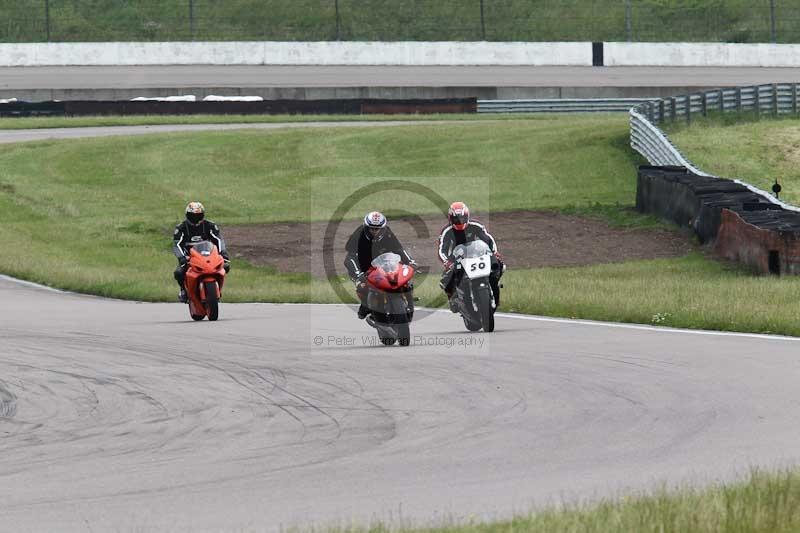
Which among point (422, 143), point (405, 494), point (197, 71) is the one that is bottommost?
point (405, 494)

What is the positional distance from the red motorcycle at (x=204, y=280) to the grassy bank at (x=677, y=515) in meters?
11.2

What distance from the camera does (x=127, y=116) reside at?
53594 millimetres

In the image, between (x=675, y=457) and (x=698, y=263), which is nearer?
(x=675, y=457)

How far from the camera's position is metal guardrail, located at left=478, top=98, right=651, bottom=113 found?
5503 cm

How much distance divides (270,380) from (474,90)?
45197 millimetres

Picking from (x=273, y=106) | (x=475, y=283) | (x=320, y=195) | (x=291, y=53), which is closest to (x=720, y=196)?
(x=475, y=283)

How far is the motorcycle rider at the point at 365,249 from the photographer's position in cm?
1434

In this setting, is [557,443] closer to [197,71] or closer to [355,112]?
[355,112]

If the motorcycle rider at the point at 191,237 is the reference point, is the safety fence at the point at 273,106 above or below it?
above

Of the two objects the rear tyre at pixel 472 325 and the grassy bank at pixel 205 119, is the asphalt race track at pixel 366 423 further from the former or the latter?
the grassy bank at pixel 205 119

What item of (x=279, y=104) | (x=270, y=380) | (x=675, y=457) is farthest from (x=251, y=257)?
(x=279, y=104)

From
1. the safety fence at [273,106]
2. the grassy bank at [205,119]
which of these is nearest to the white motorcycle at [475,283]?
the grassy bank at [205,119]

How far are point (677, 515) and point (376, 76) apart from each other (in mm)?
52426

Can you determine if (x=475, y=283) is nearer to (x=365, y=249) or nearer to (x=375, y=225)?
(x=365, y=249)
